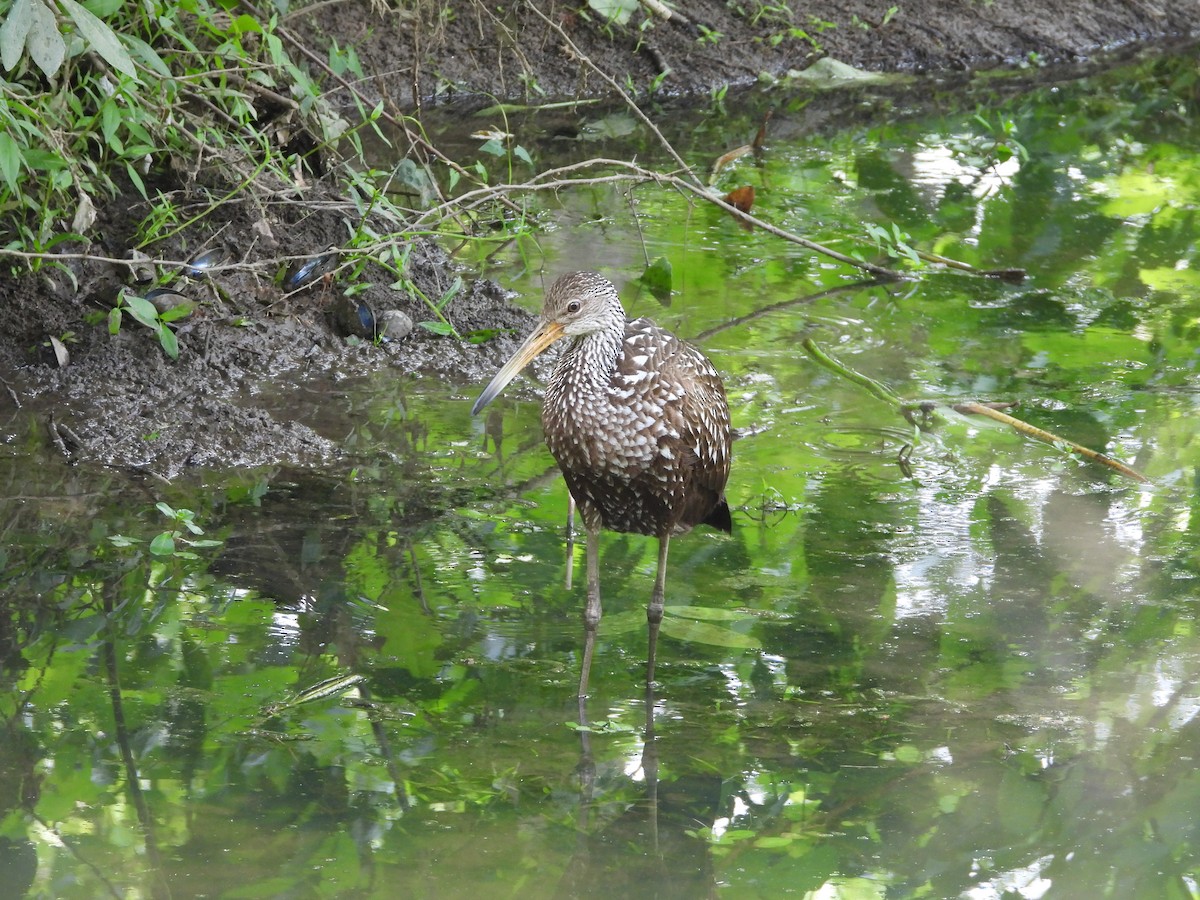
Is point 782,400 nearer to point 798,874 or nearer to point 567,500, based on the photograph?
point 567,500

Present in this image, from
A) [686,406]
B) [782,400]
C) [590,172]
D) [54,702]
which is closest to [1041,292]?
[782,400]

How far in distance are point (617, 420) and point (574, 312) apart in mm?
357

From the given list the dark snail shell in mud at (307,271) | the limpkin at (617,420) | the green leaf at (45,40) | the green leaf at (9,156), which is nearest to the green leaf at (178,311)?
the dark snail shell in mud at (307,271)

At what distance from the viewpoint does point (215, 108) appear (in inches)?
227

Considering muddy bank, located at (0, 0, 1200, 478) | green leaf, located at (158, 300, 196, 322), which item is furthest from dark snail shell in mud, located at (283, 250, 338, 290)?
green leaf, located at (158, 300, 196, 322)

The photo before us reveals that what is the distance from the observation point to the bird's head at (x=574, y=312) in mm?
4250

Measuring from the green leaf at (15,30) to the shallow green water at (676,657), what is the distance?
1666 millimetres

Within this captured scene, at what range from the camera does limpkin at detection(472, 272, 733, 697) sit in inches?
165

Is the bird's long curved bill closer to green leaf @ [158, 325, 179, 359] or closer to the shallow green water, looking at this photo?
the shallow green water

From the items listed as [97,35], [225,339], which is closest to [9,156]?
[97,35]

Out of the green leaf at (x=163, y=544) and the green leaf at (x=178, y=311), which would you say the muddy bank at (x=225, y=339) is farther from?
the green leaf at (x=163, y=544)

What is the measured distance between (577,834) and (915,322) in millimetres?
3974

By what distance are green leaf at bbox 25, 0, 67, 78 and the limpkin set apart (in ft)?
4.99

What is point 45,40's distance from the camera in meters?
3.24
